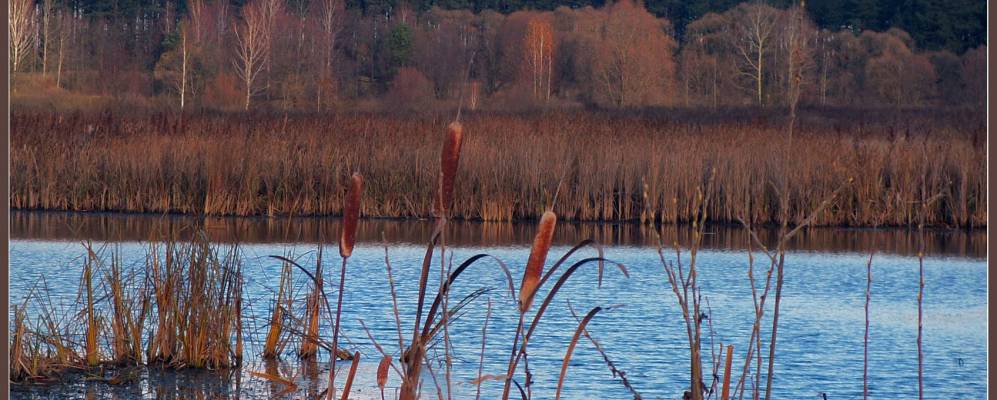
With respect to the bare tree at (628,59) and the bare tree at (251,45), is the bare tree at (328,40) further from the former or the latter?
the bare tree at (628,59)

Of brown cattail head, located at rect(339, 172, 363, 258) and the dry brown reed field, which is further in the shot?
the dry brown reed field

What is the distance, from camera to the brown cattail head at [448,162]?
7.74ft

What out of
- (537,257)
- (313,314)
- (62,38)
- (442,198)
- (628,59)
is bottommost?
(313,314)

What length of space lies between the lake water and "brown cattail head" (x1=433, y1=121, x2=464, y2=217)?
3.66 ft

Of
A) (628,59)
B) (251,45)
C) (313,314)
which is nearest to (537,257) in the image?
(313,314)

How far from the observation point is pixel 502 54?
1383 inches

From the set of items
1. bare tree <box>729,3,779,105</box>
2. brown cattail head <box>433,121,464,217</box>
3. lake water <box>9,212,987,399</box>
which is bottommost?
lake water <box>9,212,987,399</box>

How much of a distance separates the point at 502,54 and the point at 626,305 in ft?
92.6

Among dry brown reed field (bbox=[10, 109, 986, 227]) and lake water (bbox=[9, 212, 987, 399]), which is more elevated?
dry brown reed field (bbox=[10, 109, 986, 227])

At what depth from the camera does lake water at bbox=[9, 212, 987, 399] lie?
5.45 meters

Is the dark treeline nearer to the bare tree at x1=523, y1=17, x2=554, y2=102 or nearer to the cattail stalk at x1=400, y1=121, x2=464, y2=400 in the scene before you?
the bare tree at x1=523, y1=17, x2=554, y2=102

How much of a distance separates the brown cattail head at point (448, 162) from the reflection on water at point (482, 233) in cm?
769

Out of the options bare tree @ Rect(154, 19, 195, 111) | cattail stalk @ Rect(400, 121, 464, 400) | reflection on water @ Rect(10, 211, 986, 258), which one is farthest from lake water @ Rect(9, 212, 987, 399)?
bare tree @ Rect(154, 19, 195, 111)

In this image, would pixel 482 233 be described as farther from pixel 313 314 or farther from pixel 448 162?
pixel 448 162
